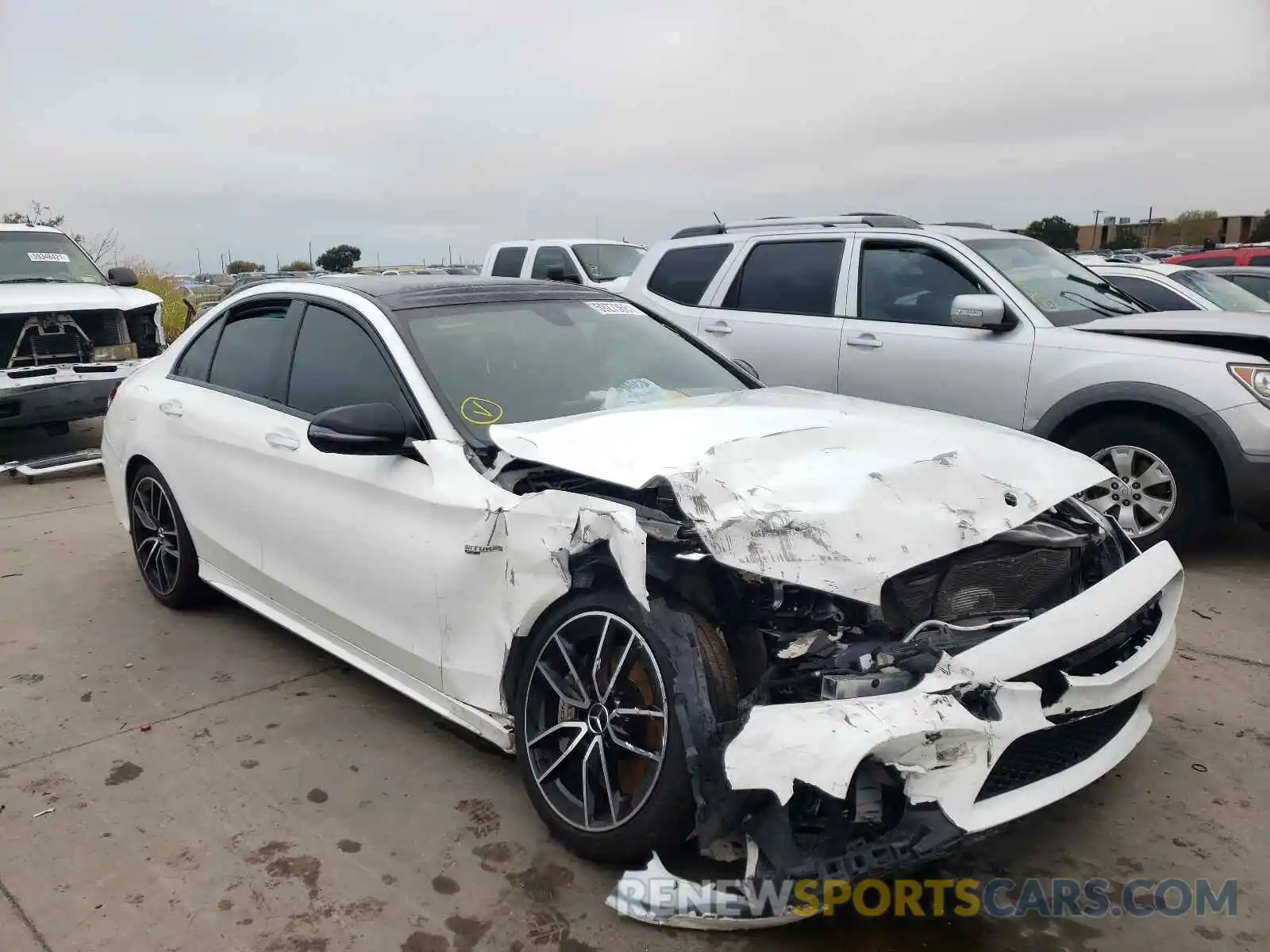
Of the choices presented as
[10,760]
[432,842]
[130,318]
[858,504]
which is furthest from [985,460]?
[130,318]

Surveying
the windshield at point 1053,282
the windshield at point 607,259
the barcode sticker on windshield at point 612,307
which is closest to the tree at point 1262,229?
the windshield at point 607,259

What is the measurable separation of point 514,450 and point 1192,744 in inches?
102

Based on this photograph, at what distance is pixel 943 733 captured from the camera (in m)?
2.21

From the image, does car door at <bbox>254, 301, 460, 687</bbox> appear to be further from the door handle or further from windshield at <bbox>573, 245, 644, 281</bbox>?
windshield at <bbox>573, 245, 644, 281</bbox>

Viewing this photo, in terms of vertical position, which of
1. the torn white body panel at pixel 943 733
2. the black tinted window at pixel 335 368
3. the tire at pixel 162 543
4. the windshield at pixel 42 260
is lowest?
the tire at pixel 162 543

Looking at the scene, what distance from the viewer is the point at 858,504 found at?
2.58m

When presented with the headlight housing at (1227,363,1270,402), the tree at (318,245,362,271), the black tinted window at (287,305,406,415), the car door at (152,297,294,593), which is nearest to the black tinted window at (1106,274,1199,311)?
the headlight housing at (1227,363,1270,402)

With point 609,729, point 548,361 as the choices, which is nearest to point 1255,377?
point 548,361

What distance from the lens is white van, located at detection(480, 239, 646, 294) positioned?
1302 cm

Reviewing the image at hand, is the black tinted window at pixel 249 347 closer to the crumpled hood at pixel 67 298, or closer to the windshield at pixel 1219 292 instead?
the crumpled hood at pixel 67 298

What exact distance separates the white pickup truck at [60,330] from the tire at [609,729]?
710cm

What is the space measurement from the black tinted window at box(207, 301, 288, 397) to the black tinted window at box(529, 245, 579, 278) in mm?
8695

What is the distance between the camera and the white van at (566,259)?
1302cm

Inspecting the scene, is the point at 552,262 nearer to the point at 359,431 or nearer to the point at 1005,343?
the point at 1005,343
